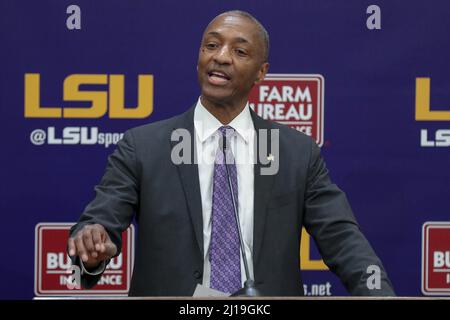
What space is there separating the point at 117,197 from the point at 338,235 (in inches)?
20.1

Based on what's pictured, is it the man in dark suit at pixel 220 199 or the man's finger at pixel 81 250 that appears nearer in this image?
the man's finger at pixel 81 250

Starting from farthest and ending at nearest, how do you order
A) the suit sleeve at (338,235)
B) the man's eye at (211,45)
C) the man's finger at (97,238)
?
1. the man's eye at (211,45)
2. the suit sleeve at (338,235)
3. the man's finger at (97,238)

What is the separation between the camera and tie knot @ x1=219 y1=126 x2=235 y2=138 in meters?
2.02

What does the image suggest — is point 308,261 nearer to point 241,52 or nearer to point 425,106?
point 425,106

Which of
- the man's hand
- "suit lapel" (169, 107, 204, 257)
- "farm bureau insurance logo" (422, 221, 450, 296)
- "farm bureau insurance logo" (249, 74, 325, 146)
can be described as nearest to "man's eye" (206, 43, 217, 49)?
"suit lapel" (169, 107, 204, 257)

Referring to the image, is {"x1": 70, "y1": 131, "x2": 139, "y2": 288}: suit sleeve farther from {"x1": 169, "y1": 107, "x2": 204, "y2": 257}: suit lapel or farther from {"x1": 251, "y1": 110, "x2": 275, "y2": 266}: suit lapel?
{"x1": 251, "y1": 110, "x2": 275, "y2": 266}: suit lapel

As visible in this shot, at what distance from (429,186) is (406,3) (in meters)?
0.65

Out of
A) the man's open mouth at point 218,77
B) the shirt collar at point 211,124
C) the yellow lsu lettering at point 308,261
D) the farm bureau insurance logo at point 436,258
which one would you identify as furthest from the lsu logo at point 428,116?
the man's open mouth at point 218,77

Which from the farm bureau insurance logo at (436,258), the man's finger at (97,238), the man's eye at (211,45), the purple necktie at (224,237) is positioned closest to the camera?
the man's finger at (97,238)

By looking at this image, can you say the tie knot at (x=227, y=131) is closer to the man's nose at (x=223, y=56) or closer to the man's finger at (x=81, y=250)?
the man's nose at (x=223, y=56)

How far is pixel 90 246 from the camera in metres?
1.51

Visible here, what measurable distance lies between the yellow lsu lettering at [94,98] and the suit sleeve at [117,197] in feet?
2.93

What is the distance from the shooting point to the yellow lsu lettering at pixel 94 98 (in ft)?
9.36

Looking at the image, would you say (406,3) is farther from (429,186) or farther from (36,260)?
(36,260)
